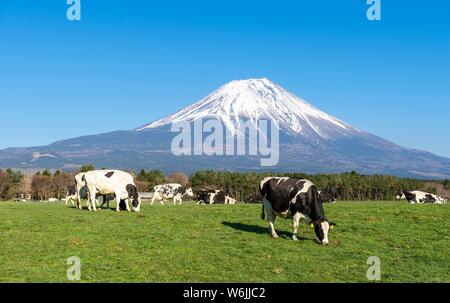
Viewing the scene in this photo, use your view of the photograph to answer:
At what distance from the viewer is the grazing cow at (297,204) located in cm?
1641

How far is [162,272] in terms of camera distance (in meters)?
12.6

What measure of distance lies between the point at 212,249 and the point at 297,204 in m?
3.37

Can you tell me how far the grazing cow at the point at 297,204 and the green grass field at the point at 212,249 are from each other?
58 cm

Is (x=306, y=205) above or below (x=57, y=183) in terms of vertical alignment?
above

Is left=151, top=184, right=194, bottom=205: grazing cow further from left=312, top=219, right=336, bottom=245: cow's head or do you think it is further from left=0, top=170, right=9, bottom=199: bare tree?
left=0, top=170, right=9, bottom=199: bare tree

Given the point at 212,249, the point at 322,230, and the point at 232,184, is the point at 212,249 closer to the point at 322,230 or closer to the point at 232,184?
the point at 322,230

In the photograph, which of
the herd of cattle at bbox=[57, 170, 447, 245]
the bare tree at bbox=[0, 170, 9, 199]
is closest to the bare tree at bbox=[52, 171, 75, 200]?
the bare tree at bbox=[0, 170, 9, 199]

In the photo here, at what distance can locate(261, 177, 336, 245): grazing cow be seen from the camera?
16.4 m

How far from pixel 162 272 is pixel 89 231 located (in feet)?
17.8

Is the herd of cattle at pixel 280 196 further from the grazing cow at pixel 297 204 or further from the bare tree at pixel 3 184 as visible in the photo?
the bare tree at pixel 3 184

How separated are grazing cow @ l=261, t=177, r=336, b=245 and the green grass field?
23.0 inches

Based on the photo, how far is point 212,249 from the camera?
15125mm
